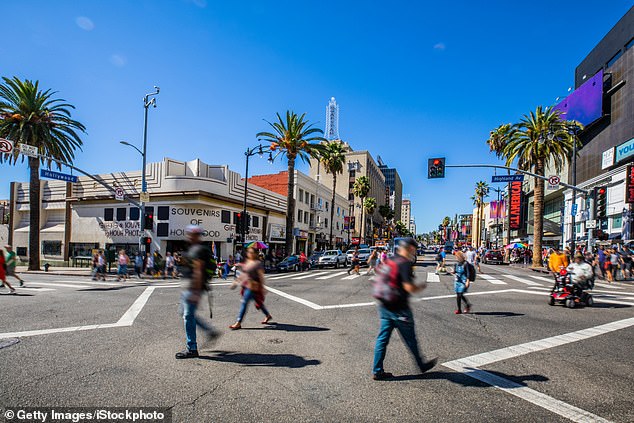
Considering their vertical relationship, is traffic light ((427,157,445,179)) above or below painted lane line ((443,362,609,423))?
above

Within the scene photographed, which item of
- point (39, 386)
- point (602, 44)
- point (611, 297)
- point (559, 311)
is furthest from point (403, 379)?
point (602, 44)

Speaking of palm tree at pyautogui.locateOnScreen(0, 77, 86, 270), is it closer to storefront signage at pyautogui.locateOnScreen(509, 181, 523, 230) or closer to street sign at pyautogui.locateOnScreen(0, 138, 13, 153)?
street sign at pyautogui.locateOnScreen(0, 138, 13, 153)

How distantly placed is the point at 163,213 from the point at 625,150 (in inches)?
1585

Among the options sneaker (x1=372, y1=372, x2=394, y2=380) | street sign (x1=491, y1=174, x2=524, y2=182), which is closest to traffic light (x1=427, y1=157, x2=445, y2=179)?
street sign (x1=491, y1=174, x2=524, y2=182)

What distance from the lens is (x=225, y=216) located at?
109 ft

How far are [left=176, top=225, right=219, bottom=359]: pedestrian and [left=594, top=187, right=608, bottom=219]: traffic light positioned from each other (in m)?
39.7

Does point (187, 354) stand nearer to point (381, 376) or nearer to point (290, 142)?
point (381, 376)

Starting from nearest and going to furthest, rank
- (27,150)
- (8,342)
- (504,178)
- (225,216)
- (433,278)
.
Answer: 1. (8,342)
2. (27,150)
3. (433,278)
4. (504,178)
5. (225,216)

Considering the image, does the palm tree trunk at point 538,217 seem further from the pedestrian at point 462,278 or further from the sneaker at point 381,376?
the sneaker at point 381,376

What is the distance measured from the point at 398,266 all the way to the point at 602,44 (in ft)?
174

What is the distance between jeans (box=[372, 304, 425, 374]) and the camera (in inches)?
187

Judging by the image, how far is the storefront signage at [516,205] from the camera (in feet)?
195

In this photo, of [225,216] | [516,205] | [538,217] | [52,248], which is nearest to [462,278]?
[538,217]

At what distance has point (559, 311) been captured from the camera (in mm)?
10008
